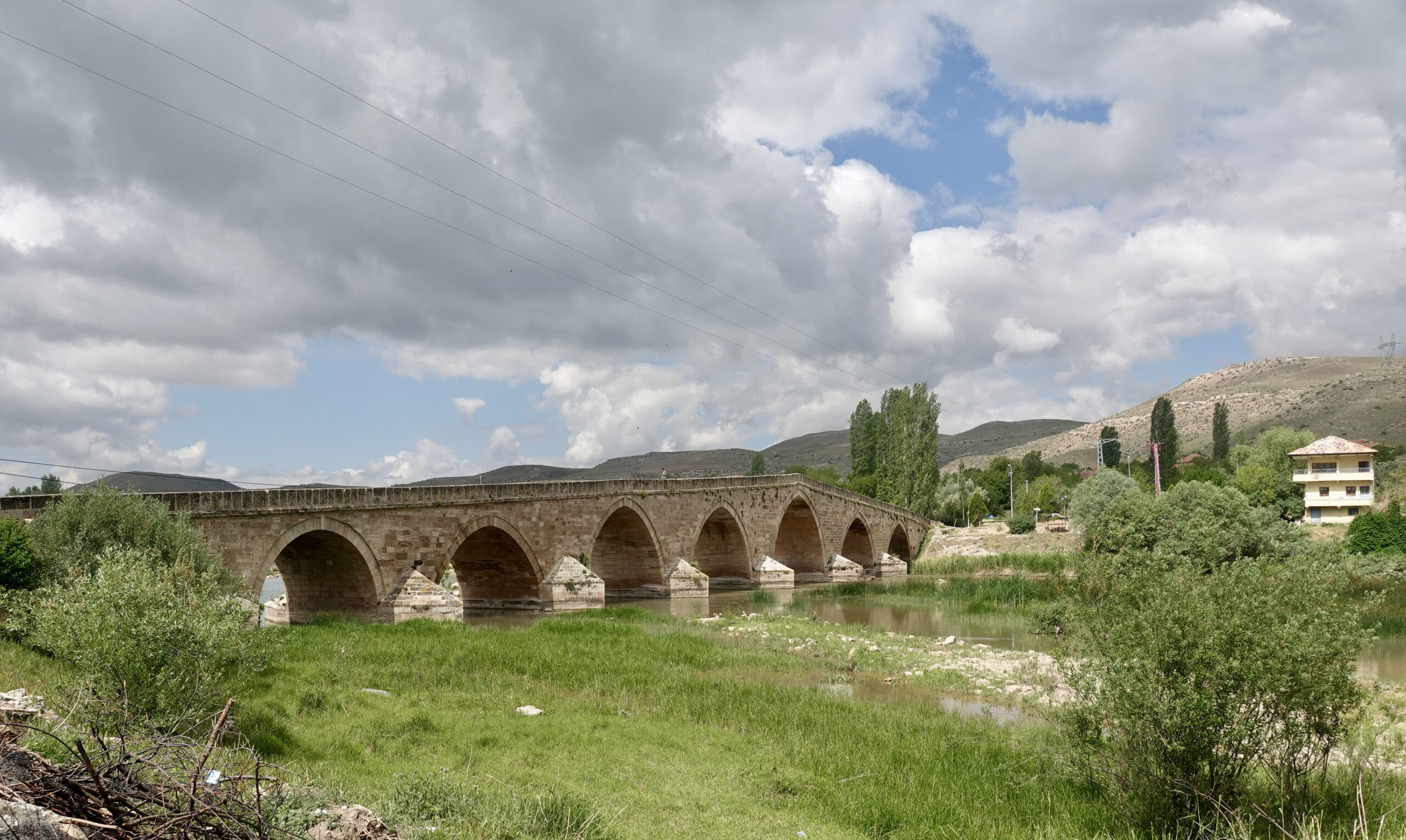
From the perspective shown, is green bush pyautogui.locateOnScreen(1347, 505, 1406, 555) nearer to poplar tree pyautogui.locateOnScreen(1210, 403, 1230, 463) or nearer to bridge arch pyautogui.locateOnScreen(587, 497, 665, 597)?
bridge arch pyautogui.locateOnScreen(587, 497, 665, 597)

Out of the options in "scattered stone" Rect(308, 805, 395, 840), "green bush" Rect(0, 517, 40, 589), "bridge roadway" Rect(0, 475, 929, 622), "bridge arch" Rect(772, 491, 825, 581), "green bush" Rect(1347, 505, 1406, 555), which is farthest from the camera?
"bridge arch" Rect(772, 491, 825, 581)

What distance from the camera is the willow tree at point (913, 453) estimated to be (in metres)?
54.1

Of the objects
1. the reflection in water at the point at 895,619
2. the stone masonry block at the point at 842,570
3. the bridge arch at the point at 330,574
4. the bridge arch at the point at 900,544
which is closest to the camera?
the reflection in water at the point at 895,619

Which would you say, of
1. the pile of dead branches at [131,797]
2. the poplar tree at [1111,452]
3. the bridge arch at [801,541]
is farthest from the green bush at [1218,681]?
the poplar tree at [1111,452]

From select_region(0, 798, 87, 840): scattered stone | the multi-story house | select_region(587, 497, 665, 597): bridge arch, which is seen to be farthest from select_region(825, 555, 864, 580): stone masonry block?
select_region(0, 798, 87, 840): scattered stone

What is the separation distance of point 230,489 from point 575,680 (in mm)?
10536

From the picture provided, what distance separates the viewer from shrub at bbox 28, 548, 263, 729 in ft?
26.2

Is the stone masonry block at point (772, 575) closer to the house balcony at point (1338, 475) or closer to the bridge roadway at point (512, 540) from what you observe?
the bridge roadway at point (512, 540)

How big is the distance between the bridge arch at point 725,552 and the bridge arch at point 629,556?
4.80 meters

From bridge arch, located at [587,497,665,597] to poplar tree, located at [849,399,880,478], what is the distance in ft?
130

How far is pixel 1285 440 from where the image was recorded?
206ft

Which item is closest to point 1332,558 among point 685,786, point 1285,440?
point 685,786

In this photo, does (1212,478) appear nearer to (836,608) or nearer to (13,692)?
(836,608)

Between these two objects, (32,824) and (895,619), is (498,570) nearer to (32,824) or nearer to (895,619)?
(895,619)
